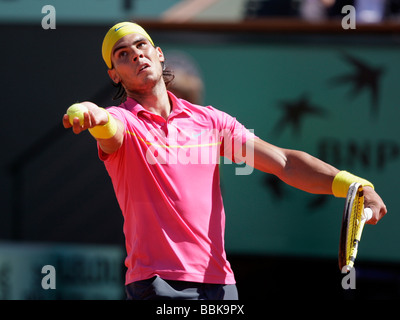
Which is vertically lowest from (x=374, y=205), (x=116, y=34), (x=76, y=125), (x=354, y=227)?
(x=354, y=227)

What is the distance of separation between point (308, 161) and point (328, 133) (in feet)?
13.5

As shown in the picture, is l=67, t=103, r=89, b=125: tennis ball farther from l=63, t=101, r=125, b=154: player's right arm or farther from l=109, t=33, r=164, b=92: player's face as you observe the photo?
l=109, t=33, r=164, b=92: player's face

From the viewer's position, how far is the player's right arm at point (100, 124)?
333 cm

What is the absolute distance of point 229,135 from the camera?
4090mm

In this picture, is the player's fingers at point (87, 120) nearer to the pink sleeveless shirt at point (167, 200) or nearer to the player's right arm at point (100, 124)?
the player's right arm at point (100, 124)

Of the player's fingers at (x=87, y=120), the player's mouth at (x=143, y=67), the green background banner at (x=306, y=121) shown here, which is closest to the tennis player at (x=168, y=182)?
the player's mouth at (x=143, y=67)

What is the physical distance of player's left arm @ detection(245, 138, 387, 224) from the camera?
13.0ft

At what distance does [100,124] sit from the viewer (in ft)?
11.3

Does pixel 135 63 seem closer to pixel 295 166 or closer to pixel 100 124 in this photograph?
pixel 100 124

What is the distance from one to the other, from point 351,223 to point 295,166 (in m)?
0.53

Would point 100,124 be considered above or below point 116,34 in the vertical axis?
below

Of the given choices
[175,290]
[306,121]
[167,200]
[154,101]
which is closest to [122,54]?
[154,101]

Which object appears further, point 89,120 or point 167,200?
point 167,200

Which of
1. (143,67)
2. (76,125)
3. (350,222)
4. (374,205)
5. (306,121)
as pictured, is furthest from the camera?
(306,121)
